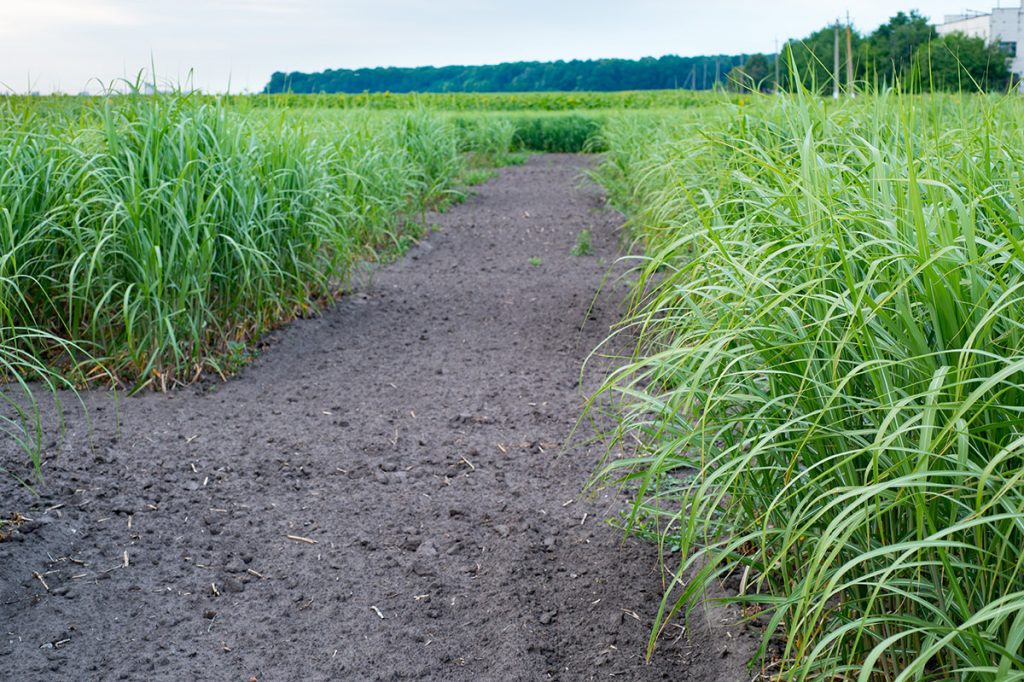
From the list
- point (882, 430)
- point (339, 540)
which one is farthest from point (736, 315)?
point (339, 540)

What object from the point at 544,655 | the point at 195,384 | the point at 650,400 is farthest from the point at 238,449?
the point at 650,400

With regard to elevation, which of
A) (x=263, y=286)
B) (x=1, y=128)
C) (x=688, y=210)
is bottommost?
(x=263, y=286)

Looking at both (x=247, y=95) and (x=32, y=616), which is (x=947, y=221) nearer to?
(x=32, y=616)

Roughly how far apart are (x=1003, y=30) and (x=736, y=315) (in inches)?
175

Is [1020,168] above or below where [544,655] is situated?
above

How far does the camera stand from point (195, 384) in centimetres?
359

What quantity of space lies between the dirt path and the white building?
2.58m

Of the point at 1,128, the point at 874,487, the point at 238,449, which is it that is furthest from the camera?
the point at 1,128

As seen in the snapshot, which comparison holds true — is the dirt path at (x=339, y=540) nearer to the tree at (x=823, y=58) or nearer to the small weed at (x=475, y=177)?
the tree at (x=823, y=58)

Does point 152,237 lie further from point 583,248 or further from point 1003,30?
point 1003,30

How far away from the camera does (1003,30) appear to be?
501 centimetres

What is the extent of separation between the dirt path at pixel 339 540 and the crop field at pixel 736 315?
7 cm

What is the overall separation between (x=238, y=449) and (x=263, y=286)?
Result: 124 centimetres

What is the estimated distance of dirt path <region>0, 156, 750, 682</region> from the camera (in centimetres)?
201
